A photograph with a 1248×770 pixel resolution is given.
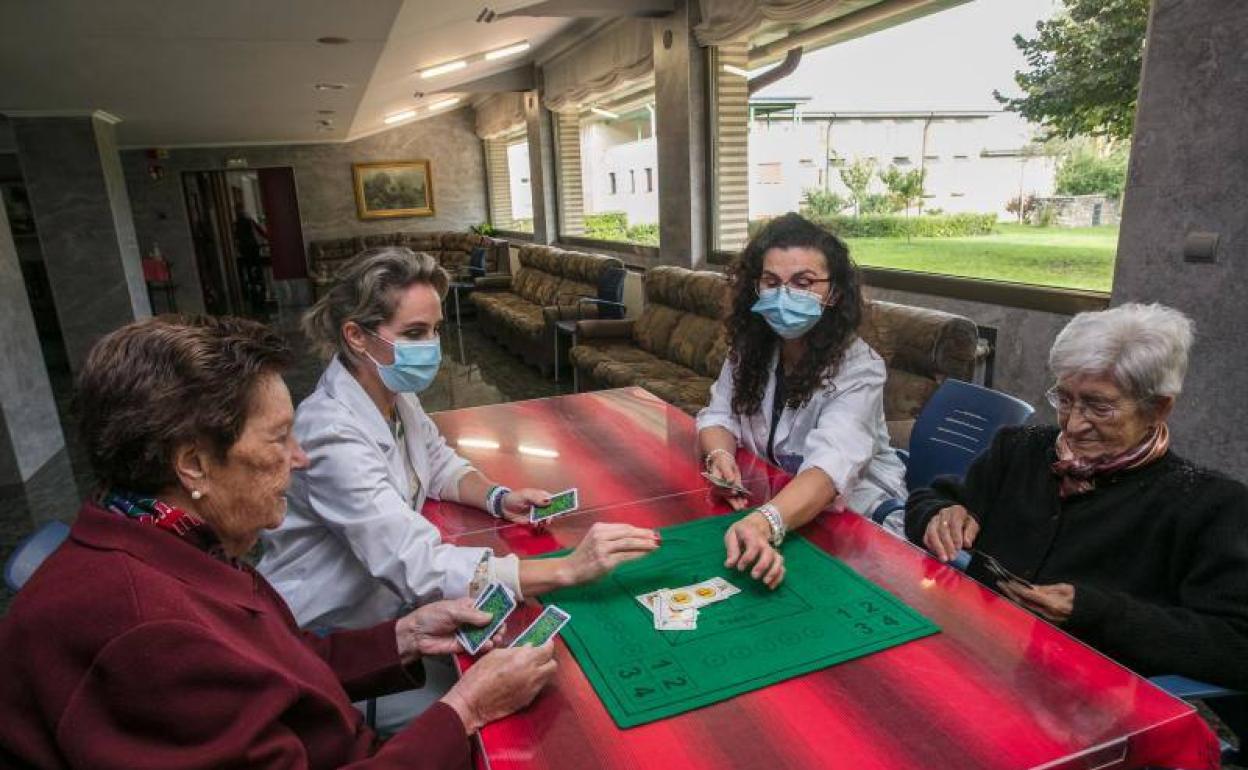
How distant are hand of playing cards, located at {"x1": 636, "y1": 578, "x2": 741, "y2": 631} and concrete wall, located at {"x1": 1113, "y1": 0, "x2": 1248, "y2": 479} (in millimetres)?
2152

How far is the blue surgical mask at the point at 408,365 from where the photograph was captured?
5.41ft

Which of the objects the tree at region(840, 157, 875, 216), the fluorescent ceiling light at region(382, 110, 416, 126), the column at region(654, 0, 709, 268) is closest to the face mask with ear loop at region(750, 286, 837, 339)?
the tree at region(840, 157, 875, 216)

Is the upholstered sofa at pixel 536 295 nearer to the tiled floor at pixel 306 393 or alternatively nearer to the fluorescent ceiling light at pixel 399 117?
the tiled floor at pixel 306 393

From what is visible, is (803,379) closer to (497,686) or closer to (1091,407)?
(1091,407)

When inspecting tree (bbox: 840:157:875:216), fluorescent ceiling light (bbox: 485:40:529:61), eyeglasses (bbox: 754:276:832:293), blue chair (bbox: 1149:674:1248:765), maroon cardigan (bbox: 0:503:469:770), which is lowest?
blue chair (bbox: 1149:674:1248:765)

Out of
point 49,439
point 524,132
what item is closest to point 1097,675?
point 49,439

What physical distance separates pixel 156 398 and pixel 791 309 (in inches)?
58.5

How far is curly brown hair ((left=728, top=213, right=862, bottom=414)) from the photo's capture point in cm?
195

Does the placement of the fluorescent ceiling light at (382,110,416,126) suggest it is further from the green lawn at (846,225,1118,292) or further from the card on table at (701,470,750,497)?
the card on table at (701,470,750,497)

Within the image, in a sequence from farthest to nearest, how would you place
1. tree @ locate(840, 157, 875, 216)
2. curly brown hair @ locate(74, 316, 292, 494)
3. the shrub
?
the shrub < tree @ locate(840, 157, 875, 216) < curly brown hair @ locate(74, 316, 292, 494)

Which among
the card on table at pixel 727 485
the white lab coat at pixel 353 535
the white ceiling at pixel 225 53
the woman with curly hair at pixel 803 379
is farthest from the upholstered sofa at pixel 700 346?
the white ceiling at pixel 225 53

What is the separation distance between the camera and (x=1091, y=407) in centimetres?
136

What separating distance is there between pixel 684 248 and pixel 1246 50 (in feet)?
13.0

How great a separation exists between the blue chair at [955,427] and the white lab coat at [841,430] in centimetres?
9
